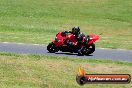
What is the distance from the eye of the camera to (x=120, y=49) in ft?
76.4

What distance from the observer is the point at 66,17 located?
4406 cm

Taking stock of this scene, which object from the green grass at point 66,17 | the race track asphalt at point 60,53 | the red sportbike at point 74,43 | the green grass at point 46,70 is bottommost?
the green grass at point 66,17

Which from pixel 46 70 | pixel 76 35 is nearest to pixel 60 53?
pixel 76 35

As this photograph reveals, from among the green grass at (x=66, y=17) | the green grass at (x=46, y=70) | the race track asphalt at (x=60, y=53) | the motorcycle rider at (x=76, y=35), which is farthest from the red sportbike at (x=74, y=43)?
the green grass at (x=66, y=17)

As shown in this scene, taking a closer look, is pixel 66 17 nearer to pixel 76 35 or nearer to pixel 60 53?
pixel 76 35

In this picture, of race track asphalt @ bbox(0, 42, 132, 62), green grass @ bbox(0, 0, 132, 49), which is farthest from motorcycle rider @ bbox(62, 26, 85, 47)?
green grass @ bbox(0, 0, 132, 49)

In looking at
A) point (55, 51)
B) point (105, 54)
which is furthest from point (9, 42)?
point (105, 54)

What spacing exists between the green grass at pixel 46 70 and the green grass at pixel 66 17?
14.7 m

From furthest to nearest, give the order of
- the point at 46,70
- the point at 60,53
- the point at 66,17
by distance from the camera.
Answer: the point at 66,17 < the point at 60,53 < the point at 46,70

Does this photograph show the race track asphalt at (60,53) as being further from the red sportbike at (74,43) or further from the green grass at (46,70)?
the green grass at (46,70)

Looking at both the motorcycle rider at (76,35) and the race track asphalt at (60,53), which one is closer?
the race track asphalt at (60,53)

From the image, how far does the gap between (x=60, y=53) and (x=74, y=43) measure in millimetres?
879

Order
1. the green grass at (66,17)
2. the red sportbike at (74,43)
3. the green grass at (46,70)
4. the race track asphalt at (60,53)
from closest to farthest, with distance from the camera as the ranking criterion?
the green grass at (46,70) < the race track asphalt at (60,53) < the red sportbike at (74,43) < the green grass at (66,17)

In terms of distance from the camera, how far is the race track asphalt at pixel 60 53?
20.2 m
